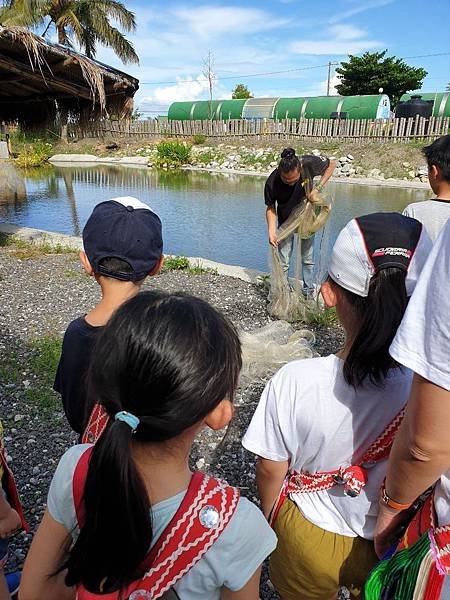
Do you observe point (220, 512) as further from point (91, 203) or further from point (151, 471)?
point (91, 203)

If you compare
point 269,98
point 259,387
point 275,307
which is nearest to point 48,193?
point 275,307

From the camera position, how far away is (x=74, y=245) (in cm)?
802

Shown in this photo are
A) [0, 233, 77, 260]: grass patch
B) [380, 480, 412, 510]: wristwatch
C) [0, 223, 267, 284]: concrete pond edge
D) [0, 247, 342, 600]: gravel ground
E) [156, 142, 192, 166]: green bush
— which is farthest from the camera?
[156, 142, 192, 166]: green bush

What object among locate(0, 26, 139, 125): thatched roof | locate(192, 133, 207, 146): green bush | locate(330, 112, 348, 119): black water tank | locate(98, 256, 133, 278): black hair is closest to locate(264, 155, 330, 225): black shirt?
locate(0, 26, 139, 125): thatched roof

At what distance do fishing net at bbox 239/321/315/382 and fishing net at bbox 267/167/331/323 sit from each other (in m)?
0.63

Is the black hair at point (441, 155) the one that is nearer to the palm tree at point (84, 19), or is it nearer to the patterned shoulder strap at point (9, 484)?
the patterned shoulder strap at point (9, 484)

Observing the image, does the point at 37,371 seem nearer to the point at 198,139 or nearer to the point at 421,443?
the point at 421,443

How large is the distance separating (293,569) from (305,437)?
0.48 meters

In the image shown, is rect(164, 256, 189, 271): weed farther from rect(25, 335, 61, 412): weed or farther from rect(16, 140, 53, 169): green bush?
rect(16, 140, 53, 169): green bush

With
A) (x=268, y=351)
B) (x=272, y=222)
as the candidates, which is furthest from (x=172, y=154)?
(x=268, y=351)

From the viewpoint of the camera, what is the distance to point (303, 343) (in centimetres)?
423

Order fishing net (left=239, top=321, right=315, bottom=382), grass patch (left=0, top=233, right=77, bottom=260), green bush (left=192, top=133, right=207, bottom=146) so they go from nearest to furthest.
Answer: fishing net (left=239, top=321, right=315, bottom=382), grass patch (left=0, top=233, right=77, bottom=260), green bush (left=192, top=133, right=207, bottom=146)

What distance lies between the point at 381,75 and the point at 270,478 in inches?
1521

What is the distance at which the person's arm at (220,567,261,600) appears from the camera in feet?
3.35
